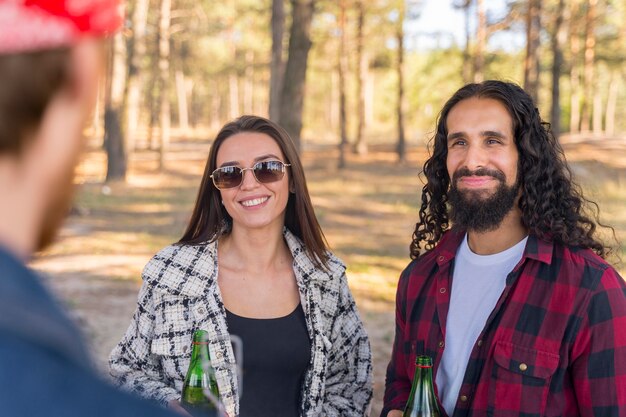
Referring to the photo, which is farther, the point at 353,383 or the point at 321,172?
the point at 321,172

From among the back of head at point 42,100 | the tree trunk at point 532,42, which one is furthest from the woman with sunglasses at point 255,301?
the tree trunk at point 532,42

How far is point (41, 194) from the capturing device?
76cm

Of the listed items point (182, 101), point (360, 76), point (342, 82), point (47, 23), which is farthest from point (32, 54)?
point (182, 101)

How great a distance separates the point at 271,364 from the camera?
305cm

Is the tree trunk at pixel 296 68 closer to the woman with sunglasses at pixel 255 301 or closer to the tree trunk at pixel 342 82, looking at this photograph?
the woman with sunglasses at pixel 255 301

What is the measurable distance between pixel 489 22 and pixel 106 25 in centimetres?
2374

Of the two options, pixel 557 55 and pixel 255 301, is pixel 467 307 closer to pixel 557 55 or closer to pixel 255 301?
pixel 255 301

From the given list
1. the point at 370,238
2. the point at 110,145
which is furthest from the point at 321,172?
the point at 370,238

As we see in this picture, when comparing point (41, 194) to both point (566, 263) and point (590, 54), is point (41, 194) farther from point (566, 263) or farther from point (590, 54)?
point (590, 54)

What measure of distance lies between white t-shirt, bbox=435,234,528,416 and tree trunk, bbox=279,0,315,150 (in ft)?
20.6

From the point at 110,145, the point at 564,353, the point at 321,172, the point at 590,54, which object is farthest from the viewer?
the point at 590,54

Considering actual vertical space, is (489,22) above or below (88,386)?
above

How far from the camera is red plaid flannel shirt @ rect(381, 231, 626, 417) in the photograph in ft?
8.07

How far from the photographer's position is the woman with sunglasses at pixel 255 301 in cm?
305
